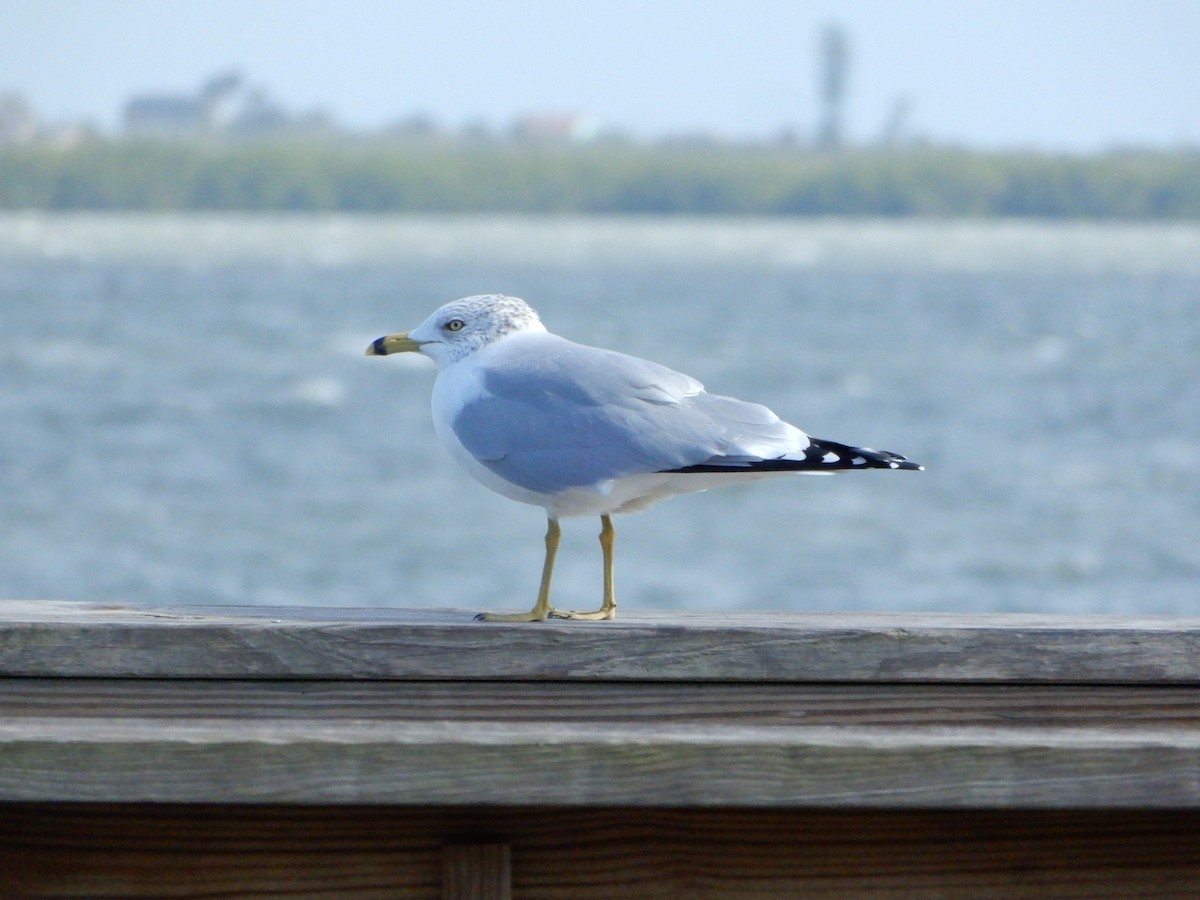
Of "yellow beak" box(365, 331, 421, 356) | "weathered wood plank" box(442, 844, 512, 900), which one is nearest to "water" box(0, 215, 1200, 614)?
"yellow beak" box(365, 331, 421, 356)

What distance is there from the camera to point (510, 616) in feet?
7.01

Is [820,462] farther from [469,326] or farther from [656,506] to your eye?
[656,506]

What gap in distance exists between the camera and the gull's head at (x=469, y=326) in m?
2.68

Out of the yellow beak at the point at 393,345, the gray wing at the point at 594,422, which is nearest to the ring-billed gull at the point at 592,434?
the gray wing at the point at 594,422

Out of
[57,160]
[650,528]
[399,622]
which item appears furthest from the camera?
[57,160]

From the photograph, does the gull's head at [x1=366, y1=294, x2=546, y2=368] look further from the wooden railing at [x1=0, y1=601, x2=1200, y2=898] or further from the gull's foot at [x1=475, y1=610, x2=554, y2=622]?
the wooden railing at [x1=0, y1=601, x2=1200, y2=898]

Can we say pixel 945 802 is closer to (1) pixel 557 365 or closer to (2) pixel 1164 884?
(2) pixel 1164 884

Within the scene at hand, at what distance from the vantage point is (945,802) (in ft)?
5.29

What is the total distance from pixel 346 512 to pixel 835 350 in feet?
67.5

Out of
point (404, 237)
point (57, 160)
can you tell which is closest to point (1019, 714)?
point (57, 160)

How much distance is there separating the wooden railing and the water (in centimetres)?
220

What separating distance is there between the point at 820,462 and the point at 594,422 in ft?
1.12

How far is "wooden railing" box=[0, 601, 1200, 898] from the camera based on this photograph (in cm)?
160

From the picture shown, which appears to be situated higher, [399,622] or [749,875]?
[399,622]
